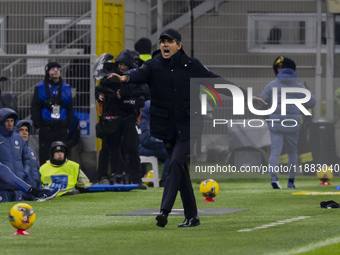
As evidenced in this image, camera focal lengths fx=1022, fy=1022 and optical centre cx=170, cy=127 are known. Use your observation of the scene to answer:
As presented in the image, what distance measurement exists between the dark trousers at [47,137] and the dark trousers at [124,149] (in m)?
0.90

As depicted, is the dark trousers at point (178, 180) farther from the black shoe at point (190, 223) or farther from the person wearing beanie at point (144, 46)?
the person wearing beanie at point (144, 46)

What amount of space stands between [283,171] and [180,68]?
8981mm

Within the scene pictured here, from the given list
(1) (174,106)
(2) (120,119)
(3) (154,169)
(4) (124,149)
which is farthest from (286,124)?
(1) (174,106)

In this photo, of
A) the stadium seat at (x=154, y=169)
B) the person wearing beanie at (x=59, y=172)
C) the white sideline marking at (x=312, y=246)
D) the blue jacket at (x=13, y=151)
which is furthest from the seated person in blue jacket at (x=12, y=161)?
the white sideline marking at (x=312, y=246)

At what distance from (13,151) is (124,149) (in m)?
3.11

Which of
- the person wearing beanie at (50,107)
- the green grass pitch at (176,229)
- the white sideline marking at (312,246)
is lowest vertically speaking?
the green grass pitch at (176,229)

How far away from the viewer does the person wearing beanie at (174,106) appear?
31.2ft

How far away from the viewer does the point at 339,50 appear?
68.5 ft

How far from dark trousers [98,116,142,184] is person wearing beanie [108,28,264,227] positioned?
6.27m

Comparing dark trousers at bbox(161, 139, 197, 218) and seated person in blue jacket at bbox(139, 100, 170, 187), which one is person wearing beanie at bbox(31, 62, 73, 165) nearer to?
seated person in blue jacket at bbox(139, 100, 170, 187)

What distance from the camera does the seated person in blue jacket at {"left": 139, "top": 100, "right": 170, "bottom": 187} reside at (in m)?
17.2

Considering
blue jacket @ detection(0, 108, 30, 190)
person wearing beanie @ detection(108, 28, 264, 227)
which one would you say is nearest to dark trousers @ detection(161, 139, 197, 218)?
person wearing beanie @ detection(108, 28, 264, 227)

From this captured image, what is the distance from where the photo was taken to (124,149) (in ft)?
53.9

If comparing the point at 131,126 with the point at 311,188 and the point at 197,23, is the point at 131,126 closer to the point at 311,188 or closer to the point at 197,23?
the point at 311,188
